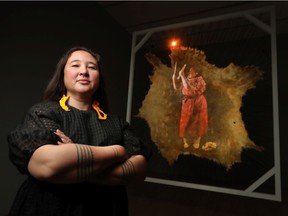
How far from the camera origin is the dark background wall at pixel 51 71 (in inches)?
47.4

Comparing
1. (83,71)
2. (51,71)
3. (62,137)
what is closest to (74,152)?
(62,137)

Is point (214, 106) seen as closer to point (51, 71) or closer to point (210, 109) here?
point (210, 109)

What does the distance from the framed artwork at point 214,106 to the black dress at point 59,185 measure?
85 centimetres

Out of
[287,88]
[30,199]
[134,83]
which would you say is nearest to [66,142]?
[30,199]

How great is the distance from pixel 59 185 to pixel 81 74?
356 millimetres

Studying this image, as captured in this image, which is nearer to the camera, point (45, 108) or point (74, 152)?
point (74, 152)

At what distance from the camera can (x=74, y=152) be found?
0.55 meters

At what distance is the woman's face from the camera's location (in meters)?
0.72

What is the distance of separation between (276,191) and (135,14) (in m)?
1.70

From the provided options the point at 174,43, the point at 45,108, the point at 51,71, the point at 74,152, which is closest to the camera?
the point at 74,152

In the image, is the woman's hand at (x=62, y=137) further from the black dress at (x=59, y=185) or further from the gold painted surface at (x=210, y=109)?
the gold painted surface at (x=210, y=109)

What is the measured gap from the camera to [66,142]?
0.60m

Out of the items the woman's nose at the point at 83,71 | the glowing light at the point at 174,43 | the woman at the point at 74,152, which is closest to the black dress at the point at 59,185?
the woman at the point at 74,152

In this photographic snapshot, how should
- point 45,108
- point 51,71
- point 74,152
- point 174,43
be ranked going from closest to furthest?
point 74,152, point 45,108, point 51,71, point 174,43
